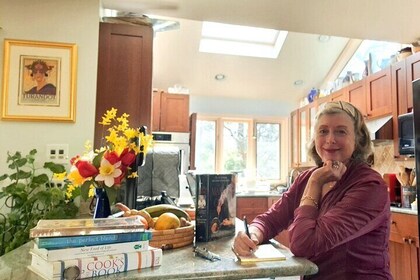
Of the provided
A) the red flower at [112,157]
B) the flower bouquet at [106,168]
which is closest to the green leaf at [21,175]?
the flower bouquet at [106,168]

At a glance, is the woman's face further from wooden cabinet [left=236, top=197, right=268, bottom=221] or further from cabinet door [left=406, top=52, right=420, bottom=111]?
wooden cabinet [left=236, top=197, right=268, bottom=221]

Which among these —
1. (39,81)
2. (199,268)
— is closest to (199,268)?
(199,268)

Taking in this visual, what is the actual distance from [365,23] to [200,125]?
2.97m

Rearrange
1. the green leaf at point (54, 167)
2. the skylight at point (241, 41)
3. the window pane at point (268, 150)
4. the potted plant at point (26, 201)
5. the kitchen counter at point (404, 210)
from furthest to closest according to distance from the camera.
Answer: the window pane at point (268, 150) < the skylight at point (241, 41) < the kitchen counter at point (404, 210) < the green leaf at point (54, 167) < the potted plant at point (26, 201)

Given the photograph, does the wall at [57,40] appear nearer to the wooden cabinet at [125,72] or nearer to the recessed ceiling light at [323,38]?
the wooden cabinet at [125,72]

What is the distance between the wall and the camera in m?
2.06

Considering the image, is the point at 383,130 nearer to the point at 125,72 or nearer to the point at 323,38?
the point at 323,38

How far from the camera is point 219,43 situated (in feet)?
15.3

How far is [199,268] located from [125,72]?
184cm

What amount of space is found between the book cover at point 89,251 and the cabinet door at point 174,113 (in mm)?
3789

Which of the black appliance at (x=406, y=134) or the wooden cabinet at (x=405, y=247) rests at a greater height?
the black appliance at (x=406, y=134)

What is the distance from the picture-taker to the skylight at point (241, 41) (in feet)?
15.1

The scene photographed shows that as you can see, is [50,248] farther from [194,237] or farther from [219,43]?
[219,43]

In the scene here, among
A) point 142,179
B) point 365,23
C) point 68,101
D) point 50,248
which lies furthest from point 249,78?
point 50,248
